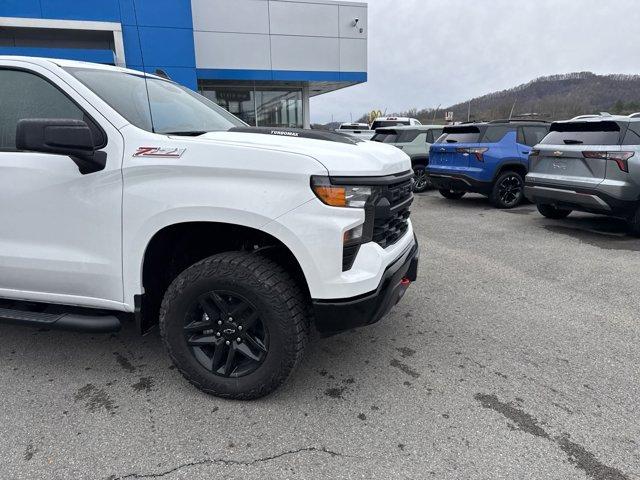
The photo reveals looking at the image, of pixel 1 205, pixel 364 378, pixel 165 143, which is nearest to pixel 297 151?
pixel 165 143

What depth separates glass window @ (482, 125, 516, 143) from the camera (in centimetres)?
862

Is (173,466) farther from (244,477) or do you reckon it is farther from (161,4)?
(161,4)

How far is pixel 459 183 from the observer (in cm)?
880

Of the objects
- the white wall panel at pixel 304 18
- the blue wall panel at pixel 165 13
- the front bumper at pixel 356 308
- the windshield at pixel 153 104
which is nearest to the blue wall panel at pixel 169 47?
the blue wall panel at pixel 165 13

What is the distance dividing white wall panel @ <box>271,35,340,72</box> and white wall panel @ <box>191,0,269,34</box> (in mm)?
810

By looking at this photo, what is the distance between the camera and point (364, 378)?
285 centimetres

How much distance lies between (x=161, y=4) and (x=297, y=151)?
14.9 m

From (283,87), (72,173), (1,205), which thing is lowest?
(1,205)

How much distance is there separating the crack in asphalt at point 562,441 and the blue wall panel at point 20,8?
54.8ft

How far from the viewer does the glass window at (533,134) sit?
29.1 feet

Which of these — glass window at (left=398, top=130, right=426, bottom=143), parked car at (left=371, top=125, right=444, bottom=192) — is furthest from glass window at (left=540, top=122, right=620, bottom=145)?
glass window at (left=398, top=130, right=426, bottom=143)

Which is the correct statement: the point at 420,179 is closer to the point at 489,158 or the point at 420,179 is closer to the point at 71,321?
the point at 489,158

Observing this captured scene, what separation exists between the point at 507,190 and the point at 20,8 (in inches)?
593

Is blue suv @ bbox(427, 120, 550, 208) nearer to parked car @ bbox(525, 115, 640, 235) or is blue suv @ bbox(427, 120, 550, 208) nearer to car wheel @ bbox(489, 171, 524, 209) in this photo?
car wheel @ bbox(489, 171, 524, 209)
